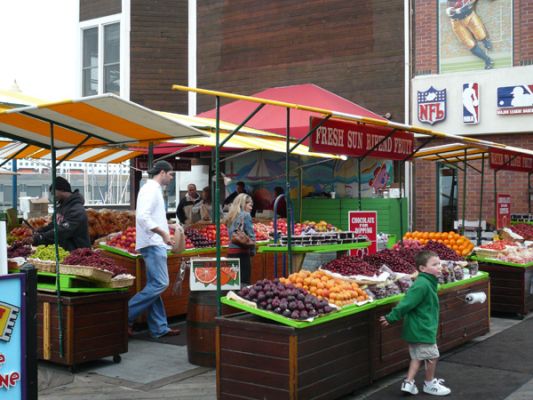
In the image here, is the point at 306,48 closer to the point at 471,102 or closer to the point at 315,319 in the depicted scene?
the point at 471,102

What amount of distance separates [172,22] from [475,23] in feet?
32.0

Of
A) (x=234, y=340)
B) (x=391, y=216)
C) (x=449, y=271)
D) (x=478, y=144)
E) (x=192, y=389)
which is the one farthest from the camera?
(x=391, y=216)

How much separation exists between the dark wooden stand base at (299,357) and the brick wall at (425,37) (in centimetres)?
1191

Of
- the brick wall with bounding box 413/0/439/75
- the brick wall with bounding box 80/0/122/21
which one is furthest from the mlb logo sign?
the brick wall with bounding box 80/0/122/21

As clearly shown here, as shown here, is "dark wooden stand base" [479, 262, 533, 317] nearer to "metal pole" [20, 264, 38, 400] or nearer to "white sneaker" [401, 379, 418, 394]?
"white sneaker" [401, 379, 418, 394]

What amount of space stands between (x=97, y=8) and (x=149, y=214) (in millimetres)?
17696

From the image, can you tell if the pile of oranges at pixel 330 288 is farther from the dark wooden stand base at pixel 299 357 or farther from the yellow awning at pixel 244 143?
the yellow awning at pixel 244 143

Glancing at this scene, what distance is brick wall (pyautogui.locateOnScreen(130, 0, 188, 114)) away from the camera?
21766 mm

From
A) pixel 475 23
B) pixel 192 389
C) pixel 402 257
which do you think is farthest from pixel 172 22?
pixel 192 389

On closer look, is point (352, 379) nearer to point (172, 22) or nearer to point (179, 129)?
point (179, 129)

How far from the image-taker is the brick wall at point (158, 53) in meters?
21.8

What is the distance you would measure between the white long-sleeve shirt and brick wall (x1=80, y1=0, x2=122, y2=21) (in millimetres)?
16469

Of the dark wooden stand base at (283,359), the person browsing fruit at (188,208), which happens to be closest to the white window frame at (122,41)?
the person browsing fruit at (188,208)

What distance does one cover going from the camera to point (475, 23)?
54.4 feet
